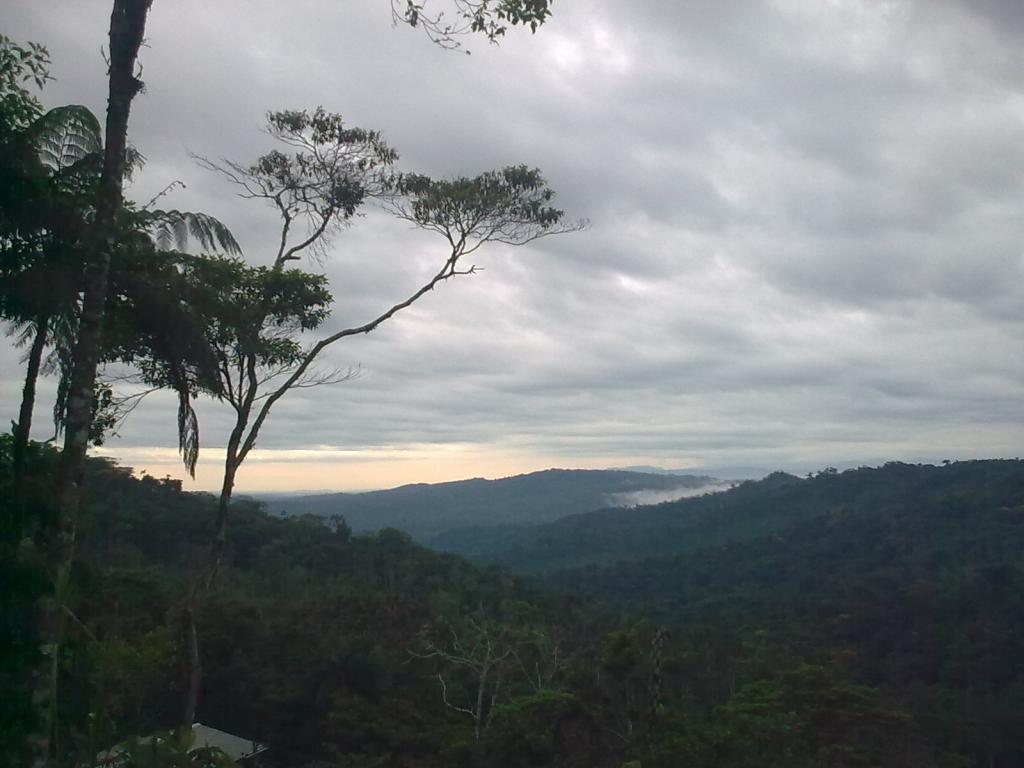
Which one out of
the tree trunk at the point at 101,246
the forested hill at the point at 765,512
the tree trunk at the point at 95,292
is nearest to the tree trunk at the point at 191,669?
the tree trunk at the point at 95,292

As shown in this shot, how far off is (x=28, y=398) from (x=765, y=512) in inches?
4498

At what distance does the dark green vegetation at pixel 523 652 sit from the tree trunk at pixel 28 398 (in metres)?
0.24

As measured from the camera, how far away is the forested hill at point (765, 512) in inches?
3332

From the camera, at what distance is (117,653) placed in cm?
905

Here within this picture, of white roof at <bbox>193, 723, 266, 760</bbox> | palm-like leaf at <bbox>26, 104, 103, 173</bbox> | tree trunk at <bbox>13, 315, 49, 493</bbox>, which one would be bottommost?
white roof at <bbox>193, 723, 266, 760</bbox>

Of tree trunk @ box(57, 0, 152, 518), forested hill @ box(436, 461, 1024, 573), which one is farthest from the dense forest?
forested hill @ box(436, 461, 1024, 573)

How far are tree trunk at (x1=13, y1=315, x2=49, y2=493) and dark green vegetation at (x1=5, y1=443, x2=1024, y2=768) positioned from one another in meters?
0.24

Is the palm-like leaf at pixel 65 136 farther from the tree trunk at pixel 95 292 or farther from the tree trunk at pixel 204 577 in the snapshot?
the tree trunk at pixel 204 577

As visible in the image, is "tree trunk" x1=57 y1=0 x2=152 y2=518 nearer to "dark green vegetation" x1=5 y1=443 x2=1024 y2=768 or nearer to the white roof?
"dark green vegetation" x1=5 y1=443 x2=1024 y2=768

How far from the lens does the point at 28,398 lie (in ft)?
27.3

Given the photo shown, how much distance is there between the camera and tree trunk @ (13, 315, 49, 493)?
757 centimetres

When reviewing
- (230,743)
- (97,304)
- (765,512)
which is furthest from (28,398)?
(765,512)

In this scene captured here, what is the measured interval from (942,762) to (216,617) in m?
15.8

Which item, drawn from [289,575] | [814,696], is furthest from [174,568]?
[814,696]
